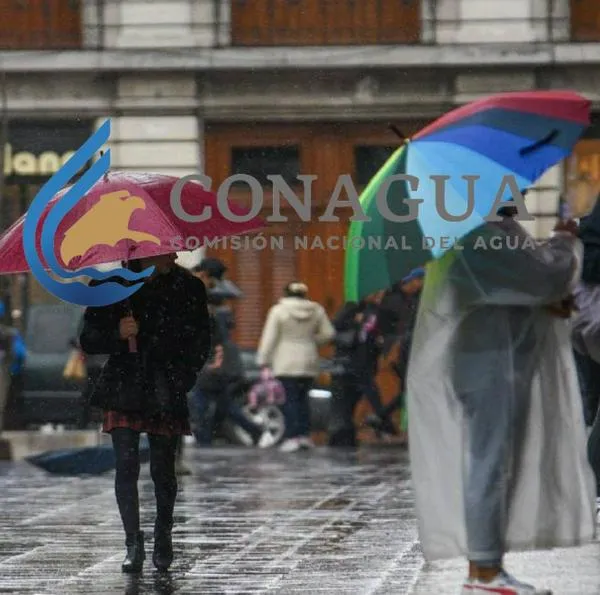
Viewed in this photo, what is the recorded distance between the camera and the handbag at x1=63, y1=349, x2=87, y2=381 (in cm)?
2020

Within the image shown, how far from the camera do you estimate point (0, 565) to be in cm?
917

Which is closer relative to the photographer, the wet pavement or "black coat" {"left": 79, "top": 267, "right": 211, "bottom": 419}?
the wet pavement

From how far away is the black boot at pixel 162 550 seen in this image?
8875 mm

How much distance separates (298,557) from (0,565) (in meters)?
1.37

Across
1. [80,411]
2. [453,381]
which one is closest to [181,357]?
[453,381]

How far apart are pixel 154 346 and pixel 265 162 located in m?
15.2

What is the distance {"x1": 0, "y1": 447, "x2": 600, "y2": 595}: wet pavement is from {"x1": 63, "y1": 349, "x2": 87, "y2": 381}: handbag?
4.21 meters

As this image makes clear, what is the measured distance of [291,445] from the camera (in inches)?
743

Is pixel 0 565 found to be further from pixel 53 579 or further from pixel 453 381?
pixel 453 381

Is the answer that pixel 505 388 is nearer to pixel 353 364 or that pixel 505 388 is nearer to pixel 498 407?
pixel 498 407

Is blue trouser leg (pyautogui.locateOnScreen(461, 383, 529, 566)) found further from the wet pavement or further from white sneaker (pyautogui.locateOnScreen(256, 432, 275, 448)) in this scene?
white sneaker (pyautogui.locateOnScreen(256, 432, 275, 448))

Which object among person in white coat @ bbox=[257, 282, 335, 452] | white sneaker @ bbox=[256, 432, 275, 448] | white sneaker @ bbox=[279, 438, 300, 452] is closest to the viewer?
white sneaker @ bbox=[279, 438, 300, 452]

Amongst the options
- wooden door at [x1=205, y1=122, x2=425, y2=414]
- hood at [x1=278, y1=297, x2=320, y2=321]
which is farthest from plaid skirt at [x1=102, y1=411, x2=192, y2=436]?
wooden door at [x1=205, y1=122, x2=425, y2=414]

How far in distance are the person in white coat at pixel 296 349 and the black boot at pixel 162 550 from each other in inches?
396
